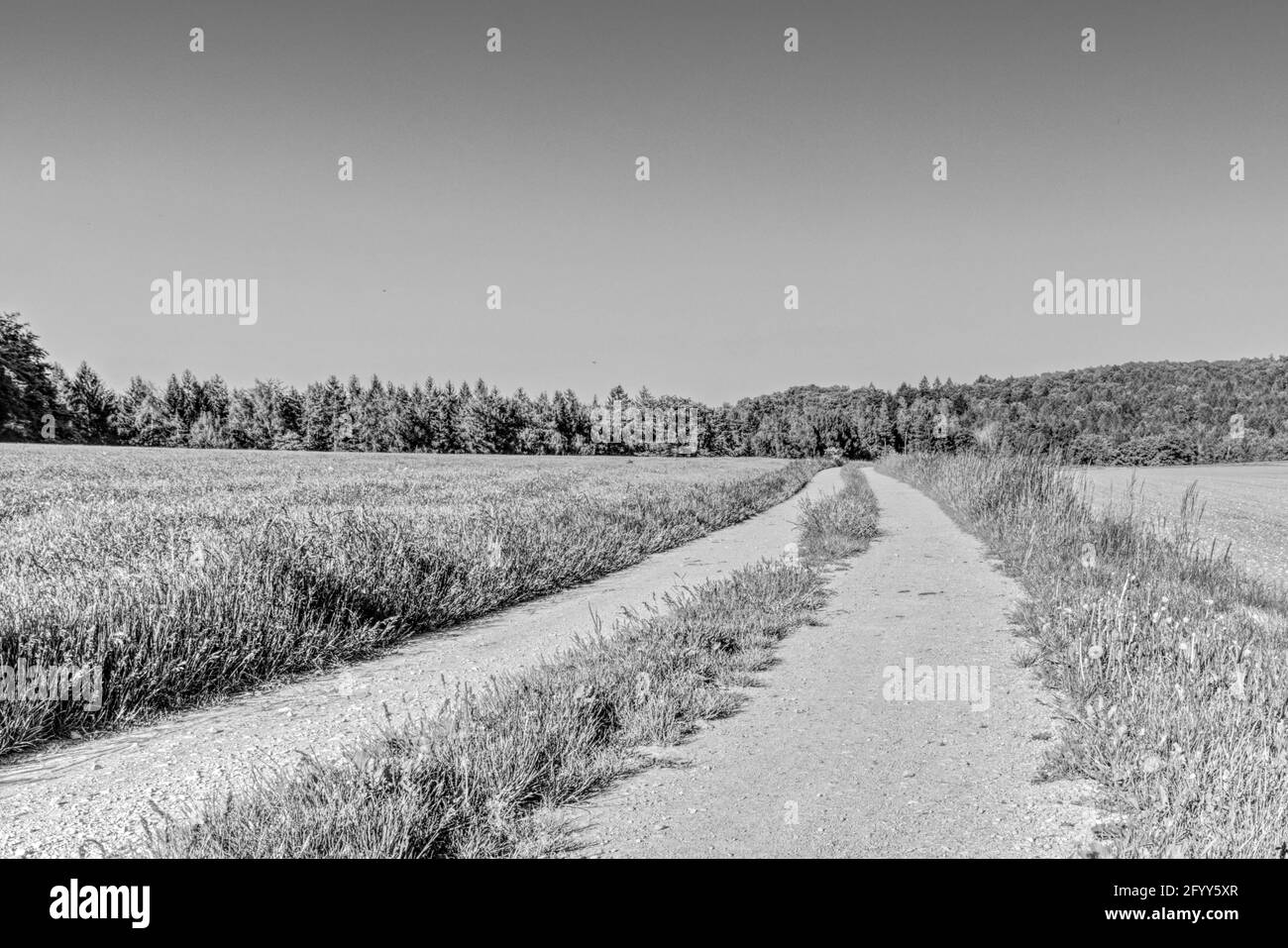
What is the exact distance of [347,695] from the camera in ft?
16.6

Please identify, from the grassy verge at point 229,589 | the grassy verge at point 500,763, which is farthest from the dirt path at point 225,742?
the grassy verge at point 500,763

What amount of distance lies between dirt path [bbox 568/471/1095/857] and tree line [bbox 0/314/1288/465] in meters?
19.1

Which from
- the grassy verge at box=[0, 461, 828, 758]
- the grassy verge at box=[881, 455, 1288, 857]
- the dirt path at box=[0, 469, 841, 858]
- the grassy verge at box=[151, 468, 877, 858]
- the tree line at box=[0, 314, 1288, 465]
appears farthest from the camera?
the tree line at box=[0, 314, 1288, 465]

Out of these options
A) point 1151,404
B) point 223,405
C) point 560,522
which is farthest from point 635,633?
point 223,405

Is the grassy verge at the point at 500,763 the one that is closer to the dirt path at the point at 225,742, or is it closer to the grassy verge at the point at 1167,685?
the dirt path at the point at 225,742

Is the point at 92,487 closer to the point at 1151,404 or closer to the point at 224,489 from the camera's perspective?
the point at 224,489

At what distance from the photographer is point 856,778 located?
3.60m

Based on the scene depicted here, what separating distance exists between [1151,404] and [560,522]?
255 feet

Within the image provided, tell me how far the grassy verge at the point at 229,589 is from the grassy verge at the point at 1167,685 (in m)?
5.61

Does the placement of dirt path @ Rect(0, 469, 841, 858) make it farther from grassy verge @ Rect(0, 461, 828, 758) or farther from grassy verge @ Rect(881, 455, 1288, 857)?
grassy verge @ Rect(881, 455, 1288, 857)

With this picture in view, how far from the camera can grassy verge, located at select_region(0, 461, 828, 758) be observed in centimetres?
457

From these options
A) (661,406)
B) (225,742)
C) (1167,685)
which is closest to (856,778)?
(1167,685)

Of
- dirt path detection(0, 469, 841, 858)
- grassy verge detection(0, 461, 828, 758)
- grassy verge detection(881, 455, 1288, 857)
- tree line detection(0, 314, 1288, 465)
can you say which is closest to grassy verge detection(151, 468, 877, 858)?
dirt path detection(0, 469, 841, 858)

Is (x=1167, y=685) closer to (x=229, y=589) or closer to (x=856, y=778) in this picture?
(x=856, y=778)
